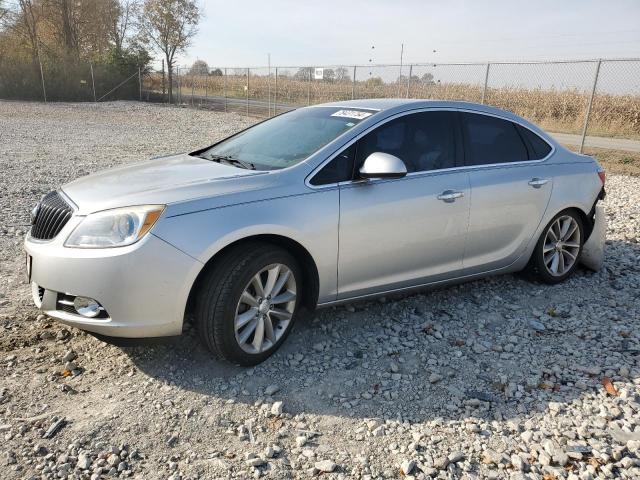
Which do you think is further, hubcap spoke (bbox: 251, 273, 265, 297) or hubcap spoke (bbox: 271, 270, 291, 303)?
hubcap spoke (bbox: 271, 270, 291, 303)

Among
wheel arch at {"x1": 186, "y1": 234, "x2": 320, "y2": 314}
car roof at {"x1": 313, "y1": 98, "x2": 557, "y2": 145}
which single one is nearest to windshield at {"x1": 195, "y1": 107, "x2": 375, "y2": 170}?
car roof at {"x1": 313, "y1": 98, "x2": 557, "y2": 145}

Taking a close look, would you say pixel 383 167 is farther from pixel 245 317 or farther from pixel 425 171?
pixel 245 317

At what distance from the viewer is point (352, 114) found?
3.98 m

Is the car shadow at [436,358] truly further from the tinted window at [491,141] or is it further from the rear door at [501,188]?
the tinted window at [491,141]

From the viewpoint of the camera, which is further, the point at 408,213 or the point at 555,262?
the point at 555,262

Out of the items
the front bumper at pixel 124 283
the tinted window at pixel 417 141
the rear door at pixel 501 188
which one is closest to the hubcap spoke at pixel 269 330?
the front bumper at pixel 124 283

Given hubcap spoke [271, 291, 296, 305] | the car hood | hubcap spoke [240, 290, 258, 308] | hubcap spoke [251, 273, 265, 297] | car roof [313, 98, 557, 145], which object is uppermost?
car roof [313, 98, 557, 145]

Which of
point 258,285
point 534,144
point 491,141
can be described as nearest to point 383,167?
point 258,285

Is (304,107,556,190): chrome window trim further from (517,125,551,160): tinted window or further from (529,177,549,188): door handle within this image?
(529,177,549,188): door handle

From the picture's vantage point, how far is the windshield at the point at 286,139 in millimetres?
3716

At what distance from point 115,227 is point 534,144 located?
3539 mm

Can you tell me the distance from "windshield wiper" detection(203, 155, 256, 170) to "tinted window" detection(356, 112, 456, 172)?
758 millimetres

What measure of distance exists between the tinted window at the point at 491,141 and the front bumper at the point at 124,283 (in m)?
2.45

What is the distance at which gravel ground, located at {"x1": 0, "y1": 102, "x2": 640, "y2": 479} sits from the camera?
2.59m
